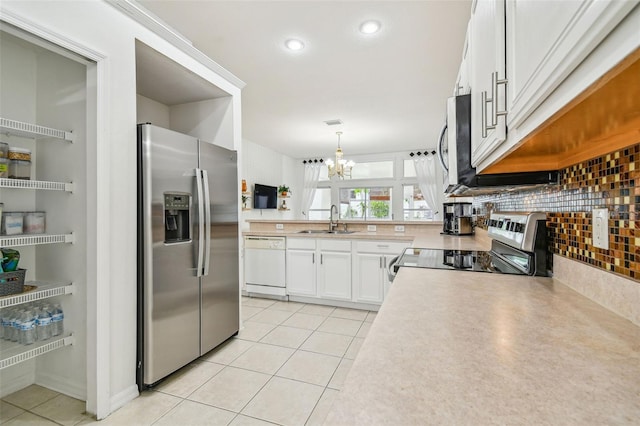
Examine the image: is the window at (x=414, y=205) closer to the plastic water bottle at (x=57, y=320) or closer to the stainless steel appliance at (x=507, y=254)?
the stainless steel appliance at (x=507, y=254)

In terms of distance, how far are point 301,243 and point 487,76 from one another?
118 inches

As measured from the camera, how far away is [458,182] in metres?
1.46

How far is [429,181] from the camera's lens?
678cm

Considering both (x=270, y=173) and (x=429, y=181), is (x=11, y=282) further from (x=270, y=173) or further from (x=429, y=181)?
(x=429, y=181)

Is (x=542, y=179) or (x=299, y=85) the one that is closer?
(x=542, y=179)

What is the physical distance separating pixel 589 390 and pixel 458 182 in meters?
1.09

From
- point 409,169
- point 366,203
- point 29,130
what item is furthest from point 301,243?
point 409,169

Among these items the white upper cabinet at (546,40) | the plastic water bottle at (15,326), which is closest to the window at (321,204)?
the plastic water bottle at (15,326)

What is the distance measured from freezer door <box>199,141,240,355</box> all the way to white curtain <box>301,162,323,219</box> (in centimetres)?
506

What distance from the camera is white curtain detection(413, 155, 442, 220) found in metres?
6.75

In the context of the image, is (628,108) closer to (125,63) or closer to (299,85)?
(125,63)

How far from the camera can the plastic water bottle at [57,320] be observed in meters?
1.73

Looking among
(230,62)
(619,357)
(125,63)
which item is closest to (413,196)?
(230,62)

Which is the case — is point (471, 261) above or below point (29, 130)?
below
